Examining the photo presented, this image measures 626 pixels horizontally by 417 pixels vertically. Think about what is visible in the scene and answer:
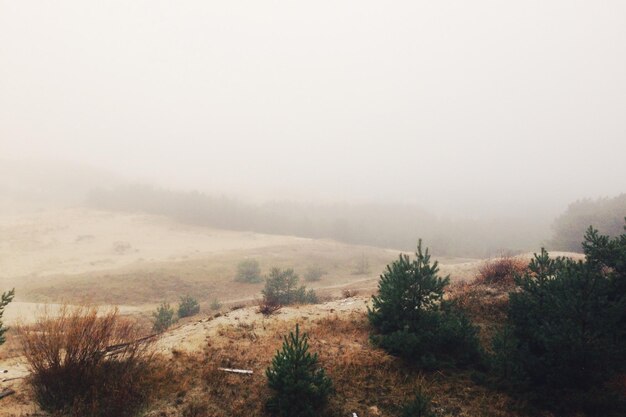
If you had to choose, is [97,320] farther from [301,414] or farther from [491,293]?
[491,293]

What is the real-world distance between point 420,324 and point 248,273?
38.3 meters

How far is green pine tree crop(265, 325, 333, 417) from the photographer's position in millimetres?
6605

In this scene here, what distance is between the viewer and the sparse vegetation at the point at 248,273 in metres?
45.0

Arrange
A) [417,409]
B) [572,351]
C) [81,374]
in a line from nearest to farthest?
1. [417,409]
2. [572,351]
3. [81,374]

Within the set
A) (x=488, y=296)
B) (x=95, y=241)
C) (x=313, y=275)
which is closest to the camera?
(x=488, y=296)

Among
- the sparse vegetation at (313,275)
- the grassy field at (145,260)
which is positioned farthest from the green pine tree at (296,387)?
the sparse vegetation at (313,275)

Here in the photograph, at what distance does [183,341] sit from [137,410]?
3786 millimetres

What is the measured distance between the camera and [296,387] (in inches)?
261

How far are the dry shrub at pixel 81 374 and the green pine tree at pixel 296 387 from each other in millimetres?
2758

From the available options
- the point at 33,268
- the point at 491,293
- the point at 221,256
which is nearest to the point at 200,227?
the point at 221,256

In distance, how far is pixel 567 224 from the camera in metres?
53.8

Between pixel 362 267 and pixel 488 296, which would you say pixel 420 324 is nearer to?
pixel 488 296

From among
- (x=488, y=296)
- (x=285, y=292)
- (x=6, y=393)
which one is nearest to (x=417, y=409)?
(x=6, y=393)

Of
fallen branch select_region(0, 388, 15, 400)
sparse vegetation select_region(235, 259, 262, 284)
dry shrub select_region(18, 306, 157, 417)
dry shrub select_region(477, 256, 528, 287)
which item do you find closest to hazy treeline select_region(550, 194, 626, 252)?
dry shrub select_region(477, 256, 528, 287)
